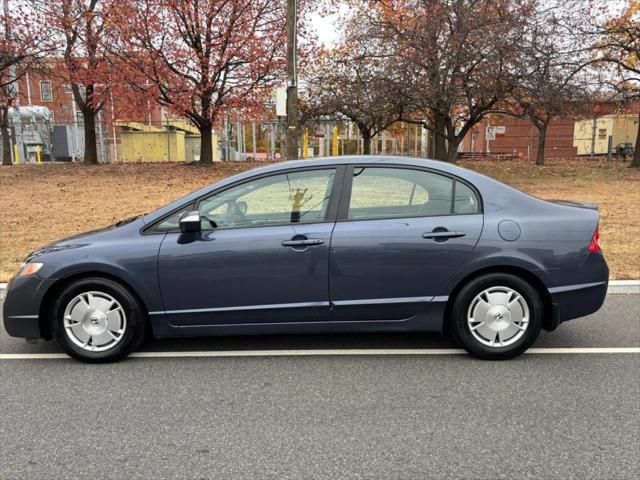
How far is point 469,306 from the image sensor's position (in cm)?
411

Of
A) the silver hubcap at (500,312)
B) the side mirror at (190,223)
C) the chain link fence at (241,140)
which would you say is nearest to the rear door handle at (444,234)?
the silver hubcap at (500,312)

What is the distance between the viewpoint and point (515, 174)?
70.8 ft

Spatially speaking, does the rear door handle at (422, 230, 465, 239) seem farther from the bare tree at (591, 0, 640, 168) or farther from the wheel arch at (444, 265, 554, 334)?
the bare tree at (591, 0, 640, 168)

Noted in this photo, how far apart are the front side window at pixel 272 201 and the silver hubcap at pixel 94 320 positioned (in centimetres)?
94

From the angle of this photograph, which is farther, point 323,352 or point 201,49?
point 201,49

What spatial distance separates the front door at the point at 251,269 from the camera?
403 centimetres

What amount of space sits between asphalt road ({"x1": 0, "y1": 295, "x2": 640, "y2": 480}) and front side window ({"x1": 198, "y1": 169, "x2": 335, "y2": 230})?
1.10 m

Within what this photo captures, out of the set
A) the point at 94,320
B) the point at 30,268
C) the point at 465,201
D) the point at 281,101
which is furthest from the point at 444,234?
the point at 281,101

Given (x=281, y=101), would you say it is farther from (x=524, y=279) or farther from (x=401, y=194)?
(x=524, y=279)

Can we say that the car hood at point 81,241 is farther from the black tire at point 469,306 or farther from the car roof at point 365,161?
the black tire at point 469,306

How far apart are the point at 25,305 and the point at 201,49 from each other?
18583mm

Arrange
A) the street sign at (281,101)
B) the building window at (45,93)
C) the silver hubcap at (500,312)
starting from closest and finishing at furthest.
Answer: the silver hubcap at (500,312) → the street sign at (281,101) → the building window at (45,93)

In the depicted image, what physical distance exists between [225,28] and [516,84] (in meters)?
10.7

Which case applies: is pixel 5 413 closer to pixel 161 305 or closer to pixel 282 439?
pixel 161 305
